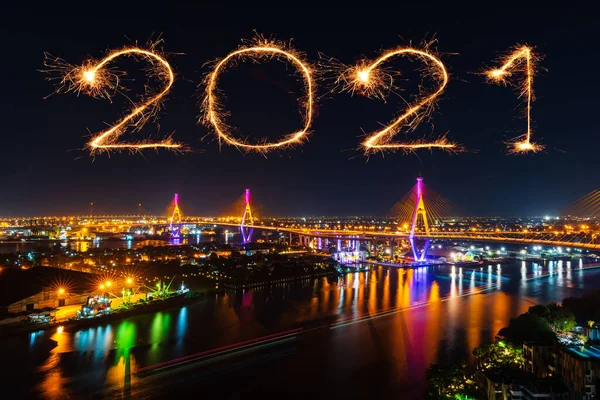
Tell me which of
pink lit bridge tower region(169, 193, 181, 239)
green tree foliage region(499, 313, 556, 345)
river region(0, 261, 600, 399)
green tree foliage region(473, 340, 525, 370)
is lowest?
river region(0, 261, 600, 399)

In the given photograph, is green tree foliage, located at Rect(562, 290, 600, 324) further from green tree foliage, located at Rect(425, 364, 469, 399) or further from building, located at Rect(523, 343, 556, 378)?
green tree foliage, located at Rect(425, 364, 469, 399)

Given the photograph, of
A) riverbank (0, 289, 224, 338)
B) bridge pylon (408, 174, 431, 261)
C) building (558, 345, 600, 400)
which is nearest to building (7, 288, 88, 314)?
riverbank (0, 289, 224, 338)

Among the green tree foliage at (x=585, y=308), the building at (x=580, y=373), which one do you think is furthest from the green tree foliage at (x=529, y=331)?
the green tree foliage at (x=585, y=308)

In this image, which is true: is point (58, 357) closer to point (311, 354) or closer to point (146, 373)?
point (146, 373)

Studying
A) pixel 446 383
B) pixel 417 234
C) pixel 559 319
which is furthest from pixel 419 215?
pixel 446 383

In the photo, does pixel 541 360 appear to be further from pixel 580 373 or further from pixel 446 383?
pixel 446 383

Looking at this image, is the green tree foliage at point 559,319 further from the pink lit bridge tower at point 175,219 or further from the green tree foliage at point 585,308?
the pink lit bridge tower at point 175,219
